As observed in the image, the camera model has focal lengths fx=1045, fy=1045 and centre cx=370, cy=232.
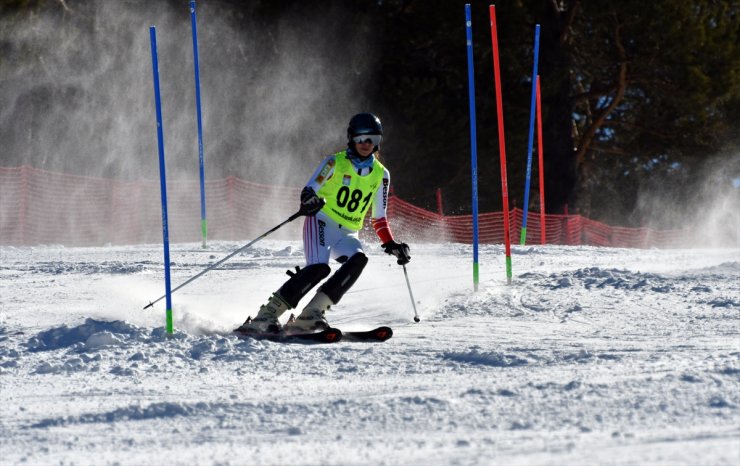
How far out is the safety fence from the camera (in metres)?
20.4

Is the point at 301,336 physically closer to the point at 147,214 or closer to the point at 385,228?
the point at 385,228

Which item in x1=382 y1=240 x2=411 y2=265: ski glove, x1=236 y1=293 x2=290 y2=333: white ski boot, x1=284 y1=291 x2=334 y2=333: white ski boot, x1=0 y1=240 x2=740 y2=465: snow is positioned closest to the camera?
x1=0 y1=240 x2=740 y2=465: snow

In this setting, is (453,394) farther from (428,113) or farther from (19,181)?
(428,113)

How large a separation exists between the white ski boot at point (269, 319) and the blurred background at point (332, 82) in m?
19.3

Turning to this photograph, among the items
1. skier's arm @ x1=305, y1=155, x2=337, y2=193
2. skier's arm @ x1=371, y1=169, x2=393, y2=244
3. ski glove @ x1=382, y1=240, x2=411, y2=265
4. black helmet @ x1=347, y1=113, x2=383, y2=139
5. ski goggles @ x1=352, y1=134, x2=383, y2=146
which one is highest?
black helmet @ x1=347, y1=113, x2=383, y2=139

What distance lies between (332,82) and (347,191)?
20967 mm

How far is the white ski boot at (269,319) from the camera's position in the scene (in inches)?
261

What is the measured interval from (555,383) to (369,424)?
3.61 feet

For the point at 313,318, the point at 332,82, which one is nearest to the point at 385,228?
the point at 313,318

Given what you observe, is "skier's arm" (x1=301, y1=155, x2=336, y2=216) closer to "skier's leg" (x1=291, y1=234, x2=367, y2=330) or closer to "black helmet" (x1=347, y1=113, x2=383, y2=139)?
"black helmet" (x1=347, y1=113, x2=383, y2=139)

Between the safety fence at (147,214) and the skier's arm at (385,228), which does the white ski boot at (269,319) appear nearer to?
the skier's arm at (385,228)

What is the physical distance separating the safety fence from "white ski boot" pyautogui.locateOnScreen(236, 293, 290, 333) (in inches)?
543

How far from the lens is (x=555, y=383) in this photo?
16.2 feet

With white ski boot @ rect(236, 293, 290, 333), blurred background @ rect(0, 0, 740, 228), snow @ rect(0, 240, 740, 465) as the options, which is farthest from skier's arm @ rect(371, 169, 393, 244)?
blurred background @ rect(0, 0, 740, 228)
